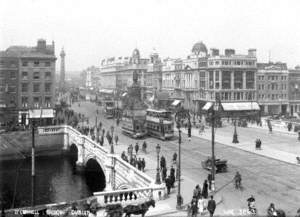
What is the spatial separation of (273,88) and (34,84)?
55717 millimetres

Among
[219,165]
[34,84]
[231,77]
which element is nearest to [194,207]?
[219,165]

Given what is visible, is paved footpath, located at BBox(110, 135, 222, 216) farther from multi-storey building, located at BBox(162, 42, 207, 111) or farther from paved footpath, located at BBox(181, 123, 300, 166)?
multi-storey building, located at BBox(162, 42, 207, 111)

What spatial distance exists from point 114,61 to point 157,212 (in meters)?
161

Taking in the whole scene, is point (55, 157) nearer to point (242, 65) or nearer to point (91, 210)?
point (91, 210)

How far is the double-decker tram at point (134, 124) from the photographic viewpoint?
54.3 m

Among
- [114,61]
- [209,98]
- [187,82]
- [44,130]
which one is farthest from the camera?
[114,61]

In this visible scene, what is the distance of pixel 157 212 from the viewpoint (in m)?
22.1

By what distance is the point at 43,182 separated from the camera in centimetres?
4522

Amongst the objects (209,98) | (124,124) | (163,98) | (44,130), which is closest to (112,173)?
(124,124)

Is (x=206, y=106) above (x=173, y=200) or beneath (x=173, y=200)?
above

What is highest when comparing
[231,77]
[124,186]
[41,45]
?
[41,45]

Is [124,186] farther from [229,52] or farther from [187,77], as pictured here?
[187,77]

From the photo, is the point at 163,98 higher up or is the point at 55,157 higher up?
the point at 163,98

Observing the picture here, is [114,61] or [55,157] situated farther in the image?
[114,61]
